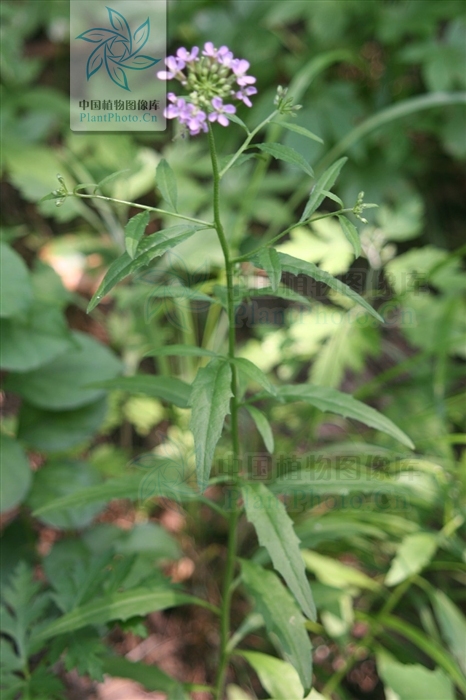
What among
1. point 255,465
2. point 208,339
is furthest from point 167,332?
point 255,465

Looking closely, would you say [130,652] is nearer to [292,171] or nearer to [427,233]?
[292,171]

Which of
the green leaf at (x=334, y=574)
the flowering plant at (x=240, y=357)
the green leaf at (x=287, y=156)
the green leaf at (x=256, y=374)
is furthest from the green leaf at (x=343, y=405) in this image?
the green leaf at (x=334, y=574)

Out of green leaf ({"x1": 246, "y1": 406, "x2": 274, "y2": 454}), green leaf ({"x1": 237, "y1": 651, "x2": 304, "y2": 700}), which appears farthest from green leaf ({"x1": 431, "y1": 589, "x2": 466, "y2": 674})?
green leaf ({"x1": 246, "y1": 406, "x2": 274, "y2": 454})

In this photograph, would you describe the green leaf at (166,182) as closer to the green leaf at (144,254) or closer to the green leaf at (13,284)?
the green leaf at (144,254)

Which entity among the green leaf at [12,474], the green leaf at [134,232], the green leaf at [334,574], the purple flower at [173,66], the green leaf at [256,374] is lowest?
the green leaf at [334,574]

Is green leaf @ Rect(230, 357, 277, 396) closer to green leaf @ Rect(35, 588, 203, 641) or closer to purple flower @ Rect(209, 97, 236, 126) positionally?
purple flower @ Rect(209, 97, 236, 126)

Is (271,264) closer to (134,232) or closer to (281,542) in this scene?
(134,232)
